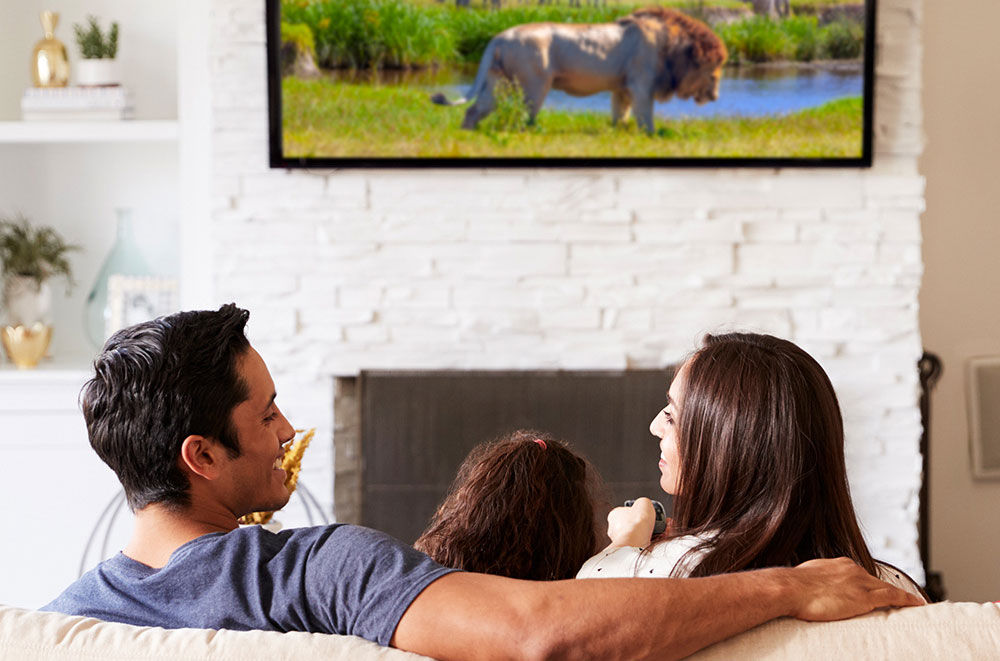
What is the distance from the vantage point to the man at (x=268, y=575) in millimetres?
914

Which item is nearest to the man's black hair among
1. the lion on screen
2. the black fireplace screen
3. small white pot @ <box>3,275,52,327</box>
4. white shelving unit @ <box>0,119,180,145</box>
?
the black fireplace screen

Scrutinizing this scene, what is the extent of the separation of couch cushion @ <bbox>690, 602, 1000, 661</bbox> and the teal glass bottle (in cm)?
266

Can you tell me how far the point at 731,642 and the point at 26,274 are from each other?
277cm

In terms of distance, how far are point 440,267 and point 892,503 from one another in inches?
55.4

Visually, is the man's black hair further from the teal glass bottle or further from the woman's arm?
the teal glass bottle

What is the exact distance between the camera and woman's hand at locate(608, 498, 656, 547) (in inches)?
54.9

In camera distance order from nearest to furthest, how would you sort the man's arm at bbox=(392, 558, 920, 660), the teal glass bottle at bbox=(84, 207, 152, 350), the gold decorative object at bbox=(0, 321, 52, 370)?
the man's arm at bbox=(392, 558, 920, 660), the gold decorative object at bbox=(0, 321, 52, 370), the teal glass bottle at bbox=(84, 207, 152, 350)

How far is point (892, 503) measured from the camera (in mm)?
2875

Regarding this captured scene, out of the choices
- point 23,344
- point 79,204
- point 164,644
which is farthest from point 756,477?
point 79,204

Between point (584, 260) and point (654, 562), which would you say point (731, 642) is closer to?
point (654, 562)

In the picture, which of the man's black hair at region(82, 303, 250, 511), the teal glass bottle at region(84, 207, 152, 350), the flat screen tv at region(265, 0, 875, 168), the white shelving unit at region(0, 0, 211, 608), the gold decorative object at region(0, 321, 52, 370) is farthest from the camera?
the teal glass bottle at region(84, 207, 152, 350)

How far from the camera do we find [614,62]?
281 centimetres

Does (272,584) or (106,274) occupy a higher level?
(106,274)

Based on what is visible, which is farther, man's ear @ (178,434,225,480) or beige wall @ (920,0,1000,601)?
beige wall @ (920,0,1000,601)
